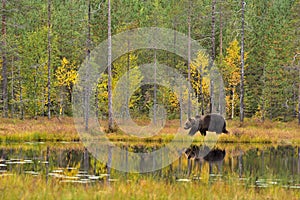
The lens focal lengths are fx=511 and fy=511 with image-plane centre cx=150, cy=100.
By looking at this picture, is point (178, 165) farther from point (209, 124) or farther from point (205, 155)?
point (209, 124)

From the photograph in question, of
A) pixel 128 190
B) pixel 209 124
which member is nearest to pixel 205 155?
pixel 209 124

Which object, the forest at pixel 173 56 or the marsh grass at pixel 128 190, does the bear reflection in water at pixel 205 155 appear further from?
the forest at pixel 173 56

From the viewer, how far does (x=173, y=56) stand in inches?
2245

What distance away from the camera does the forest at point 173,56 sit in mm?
46500

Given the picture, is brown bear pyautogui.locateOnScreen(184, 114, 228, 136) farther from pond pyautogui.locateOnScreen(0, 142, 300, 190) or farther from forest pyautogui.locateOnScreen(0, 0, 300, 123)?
forest pyautogui.locateOnScreen(0, 0, 300, 123)

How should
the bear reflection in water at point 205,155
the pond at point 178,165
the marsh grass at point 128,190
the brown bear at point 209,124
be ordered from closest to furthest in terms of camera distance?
the marsh grass at point 128,190
the pond at point 178,165
the bear reflection in water at point 205,155
the brown bear at point 209,124

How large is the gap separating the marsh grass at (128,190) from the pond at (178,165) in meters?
0.79

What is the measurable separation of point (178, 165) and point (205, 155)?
3771 millimetres

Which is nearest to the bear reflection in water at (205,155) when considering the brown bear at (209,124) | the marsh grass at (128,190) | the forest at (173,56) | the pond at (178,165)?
the pond at (178,165)

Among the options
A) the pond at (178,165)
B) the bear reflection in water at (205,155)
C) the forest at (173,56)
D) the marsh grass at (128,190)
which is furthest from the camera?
the forest at (173,56)

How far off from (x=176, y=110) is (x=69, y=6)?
19.7 m

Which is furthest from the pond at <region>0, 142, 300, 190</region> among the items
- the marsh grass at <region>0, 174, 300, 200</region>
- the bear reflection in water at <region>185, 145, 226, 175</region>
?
the marsh grass at <region>0, 174, 300, 200</region>

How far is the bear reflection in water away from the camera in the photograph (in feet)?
59.3

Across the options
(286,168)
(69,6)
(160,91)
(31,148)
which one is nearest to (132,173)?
(286,168)
